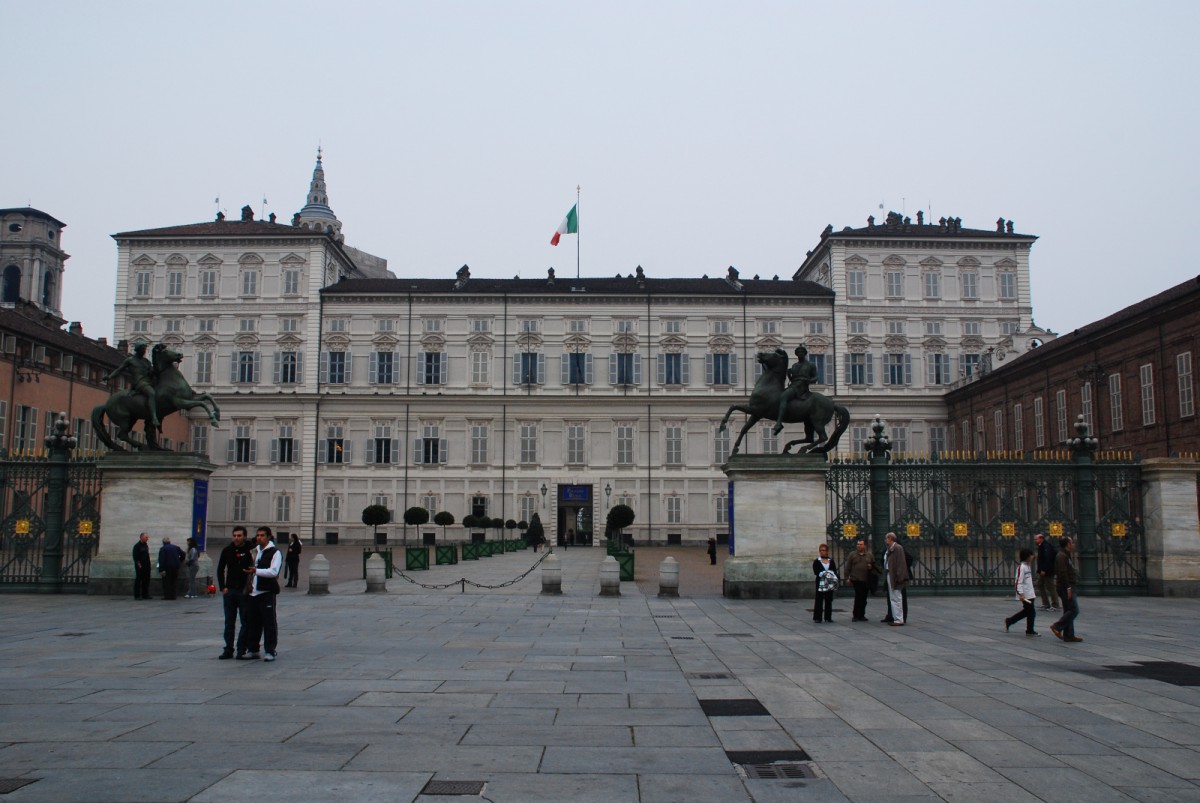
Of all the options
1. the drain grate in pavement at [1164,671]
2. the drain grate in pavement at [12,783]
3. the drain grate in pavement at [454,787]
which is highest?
the drain grate in pavement at [12,783]

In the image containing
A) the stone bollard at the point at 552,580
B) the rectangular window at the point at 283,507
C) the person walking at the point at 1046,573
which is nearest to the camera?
the person walking at the point at 1046,573

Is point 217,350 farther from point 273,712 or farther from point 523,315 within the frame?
point 273,712

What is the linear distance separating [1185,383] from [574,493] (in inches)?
1293

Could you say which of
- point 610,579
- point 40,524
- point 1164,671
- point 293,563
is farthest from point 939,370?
point 40,524

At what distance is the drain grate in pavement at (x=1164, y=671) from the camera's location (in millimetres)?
10281

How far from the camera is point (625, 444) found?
5816cm

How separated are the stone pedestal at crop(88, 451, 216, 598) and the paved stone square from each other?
12.6 feet

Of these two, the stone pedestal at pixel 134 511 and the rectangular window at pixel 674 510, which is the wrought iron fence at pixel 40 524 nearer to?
the stone pedestal at pixel 134 511

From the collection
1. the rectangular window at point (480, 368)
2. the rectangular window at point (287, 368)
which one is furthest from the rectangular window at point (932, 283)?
the rectangular window at point (287, 368)

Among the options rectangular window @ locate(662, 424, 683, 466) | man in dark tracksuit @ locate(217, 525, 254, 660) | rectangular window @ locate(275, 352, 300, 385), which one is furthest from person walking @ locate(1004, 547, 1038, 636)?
rectangular window @ locate(275, 352, 300, 385)

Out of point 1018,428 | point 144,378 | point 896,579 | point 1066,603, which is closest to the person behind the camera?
point 1066,603

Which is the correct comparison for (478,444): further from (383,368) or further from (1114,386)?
(1114,386)

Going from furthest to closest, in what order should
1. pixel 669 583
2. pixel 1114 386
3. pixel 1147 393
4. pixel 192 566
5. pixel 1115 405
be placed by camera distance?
pixel 1114 386 → pixel 1115 405 → pixel 1147 393 → pixel 669 583 → pixel 192 566

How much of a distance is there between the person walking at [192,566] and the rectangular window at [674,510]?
3910cm
